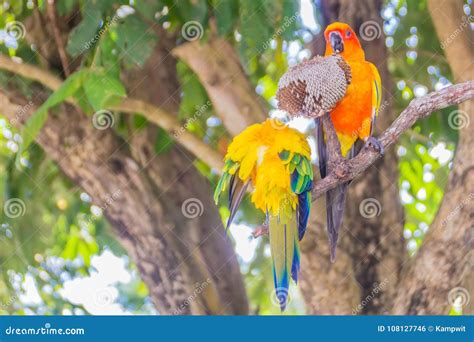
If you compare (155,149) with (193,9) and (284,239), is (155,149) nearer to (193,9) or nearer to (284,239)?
(193,9)

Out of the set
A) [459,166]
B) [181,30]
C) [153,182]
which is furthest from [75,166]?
[459,166]

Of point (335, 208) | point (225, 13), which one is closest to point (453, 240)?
point (335, 208)

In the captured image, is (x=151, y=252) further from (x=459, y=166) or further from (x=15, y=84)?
(x=459, y=166)

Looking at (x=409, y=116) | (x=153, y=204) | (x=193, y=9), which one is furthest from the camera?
(x=153, y=204)

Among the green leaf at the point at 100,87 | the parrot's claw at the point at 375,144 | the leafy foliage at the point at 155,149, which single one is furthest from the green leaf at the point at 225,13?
the parrot's claw at the point at 375,144

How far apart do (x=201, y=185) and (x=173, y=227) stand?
18 centimetres

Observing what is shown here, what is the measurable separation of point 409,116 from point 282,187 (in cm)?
36

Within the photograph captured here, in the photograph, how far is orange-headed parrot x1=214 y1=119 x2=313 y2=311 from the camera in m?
1.87

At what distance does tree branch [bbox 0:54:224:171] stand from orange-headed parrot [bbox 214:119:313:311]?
0.48 m

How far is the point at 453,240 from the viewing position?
89.0 inches

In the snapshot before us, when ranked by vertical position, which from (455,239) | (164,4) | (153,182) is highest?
(164,4)

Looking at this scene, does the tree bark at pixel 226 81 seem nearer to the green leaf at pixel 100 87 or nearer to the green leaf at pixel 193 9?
the green leaf at pixel 193 9

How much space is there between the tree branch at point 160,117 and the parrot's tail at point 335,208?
0.43 meters

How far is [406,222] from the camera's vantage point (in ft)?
8.73
